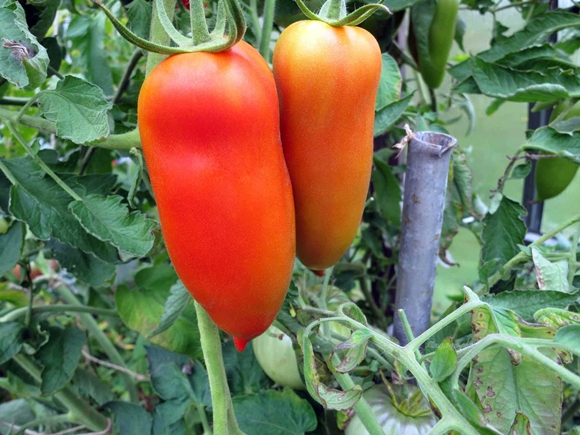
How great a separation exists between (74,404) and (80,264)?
246 millimetres

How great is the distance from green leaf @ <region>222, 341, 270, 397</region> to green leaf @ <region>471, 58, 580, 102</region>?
16.5 inches

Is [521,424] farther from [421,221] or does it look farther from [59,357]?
[59,357]

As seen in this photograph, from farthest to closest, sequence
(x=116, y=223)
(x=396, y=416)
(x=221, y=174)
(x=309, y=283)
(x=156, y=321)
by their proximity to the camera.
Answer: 1. (x=309, y=283)
2. (x=156, y=321)
3. (x=396, y=416)
4. (x=116, y=223)
5. (x=221, y=174)

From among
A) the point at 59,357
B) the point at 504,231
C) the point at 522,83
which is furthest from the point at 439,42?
the point at 59,357

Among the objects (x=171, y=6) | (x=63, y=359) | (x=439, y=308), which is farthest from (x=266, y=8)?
(x=439, y=308)

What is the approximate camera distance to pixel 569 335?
0.28 meters

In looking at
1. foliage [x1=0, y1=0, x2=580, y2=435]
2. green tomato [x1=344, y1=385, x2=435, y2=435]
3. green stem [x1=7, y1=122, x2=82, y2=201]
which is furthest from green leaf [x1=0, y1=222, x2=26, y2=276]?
green tomato [x1=344, y1=385, x2=435, y2=435]

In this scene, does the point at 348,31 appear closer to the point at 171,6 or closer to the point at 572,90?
the point at 171,6

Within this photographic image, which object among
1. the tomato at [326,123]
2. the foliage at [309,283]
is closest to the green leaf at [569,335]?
the foliage at [309,283]

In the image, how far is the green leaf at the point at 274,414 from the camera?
52 cm

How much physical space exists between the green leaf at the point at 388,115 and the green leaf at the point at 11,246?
1.18ft

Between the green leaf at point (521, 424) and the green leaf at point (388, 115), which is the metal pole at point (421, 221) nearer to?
the green leaf at point (388, 115)

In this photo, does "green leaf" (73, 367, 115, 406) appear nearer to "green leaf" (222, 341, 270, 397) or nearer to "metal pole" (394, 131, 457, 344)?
"green leaf" (222, 341, 270, 397)

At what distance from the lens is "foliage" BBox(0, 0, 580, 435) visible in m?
0.32
